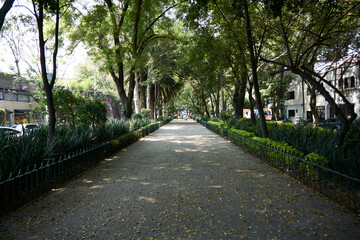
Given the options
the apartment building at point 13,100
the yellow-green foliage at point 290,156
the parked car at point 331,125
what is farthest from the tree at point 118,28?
the apartment building at point 13,100

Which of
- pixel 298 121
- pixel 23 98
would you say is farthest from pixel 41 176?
pixel 23 98

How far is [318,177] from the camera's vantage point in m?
4.45

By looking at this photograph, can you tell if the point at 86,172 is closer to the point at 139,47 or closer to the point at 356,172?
the point at 356,172

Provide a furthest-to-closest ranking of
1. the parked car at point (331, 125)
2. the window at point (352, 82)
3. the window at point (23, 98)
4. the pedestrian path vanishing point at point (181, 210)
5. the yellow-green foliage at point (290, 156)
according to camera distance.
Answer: the window at point (23, 98), the window at point (352, 82), the parked car at point (331, 125), the yellow-green foliage at point (290, 156), the pedestrian path vanishing point at point (181, 210)

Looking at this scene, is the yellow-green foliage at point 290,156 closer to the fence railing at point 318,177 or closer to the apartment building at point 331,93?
the fence railing at point 318,177

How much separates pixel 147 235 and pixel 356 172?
3594 mm

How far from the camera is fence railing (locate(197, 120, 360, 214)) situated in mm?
3748

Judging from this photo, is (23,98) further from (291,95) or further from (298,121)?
(291,95)

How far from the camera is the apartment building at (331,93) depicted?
21838 mm

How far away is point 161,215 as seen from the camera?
3.62m

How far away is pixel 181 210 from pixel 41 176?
2778 millimetres

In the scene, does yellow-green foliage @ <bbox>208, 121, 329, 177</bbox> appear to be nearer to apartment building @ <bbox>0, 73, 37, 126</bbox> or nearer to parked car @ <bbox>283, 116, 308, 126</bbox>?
parked car @ <bbox>283, 116, 308, 126</bbox>

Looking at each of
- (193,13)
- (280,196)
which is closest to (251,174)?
(280,196)

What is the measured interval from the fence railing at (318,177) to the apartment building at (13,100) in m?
30.5
